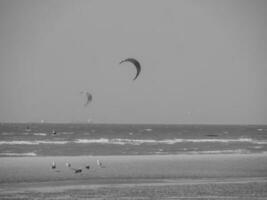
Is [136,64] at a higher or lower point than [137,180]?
higher

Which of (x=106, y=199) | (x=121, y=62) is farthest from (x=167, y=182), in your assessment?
A: (x=121, y=62)

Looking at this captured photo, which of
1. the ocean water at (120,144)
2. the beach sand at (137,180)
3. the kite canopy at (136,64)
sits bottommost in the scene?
the beach sand at (137,180)

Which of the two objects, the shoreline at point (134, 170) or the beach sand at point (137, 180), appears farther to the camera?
the shoreline at point (134, 170)

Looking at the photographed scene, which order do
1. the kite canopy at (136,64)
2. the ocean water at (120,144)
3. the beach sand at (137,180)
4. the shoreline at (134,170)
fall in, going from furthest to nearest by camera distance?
the ocean water at (120,144)
the kite canopy at (136,64)
the shoreline at (134,170)
the beach sand at (137,180)

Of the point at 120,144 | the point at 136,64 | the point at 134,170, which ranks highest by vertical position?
the point at 136,64

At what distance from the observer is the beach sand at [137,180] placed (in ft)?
53.9

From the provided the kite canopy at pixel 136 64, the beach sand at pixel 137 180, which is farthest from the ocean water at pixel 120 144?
the beach sand at pixel 137 180

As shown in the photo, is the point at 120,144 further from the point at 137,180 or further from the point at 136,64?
the point at 137,180

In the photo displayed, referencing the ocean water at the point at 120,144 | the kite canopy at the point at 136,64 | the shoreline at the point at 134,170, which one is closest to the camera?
the shoreline at the point at 134,170

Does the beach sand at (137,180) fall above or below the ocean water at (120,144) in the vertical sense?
below

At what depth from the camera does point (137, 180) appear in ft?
65.8

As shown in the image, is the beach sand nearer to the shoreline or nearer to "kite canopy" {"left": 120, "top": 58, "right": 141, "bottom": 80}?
the shoreline

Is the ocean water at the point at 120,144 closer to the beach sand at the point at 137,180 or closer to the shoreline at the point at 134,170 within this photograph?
the shoreline at the point at 134,170

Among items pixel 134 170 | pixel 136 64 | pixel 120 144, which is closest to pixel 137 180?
pixel 134 170
